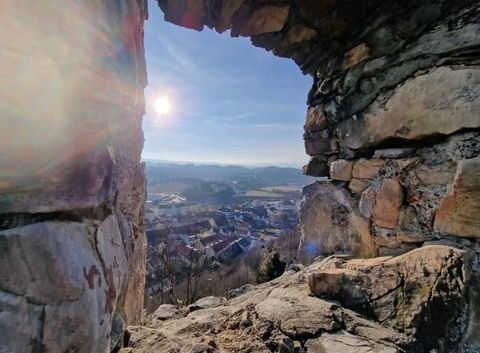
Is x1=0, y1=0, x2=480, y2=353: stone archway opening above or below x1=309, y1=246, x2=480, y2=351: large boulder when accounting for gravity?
above

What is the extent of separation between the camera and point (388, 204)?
2.23m

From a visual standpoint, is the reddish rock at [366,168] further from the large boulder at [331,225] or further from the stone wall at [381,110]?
the large boulder at [331,225]

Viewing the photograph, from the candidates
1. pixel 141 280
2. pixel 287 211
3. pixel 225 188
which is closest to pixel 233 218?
pixel 287 211

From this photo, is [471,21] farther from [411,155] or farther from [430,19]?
[411,155]

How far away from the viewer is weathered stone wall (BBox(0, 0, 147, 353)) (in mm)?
945

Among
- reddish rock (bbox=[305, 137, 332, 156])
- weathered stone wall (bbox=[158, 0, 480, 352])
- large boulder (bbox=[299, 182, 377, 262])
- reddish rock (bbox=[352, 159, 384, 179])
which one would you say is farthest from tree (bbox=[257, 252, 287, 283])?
reddish rock (bbox=[352, 159, 384, 179])

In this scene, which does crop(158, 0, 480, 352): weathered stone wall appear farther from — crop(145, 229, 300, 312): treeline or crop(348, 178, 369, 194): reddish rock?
crop(145, 229, 300, 312): treeline

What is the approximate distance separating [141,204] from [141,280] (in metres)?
0.67

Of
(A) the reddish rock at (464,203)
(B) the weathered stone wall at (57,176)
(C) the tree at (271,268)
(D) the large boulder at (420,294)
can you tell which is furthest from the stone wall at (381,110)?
(C) the tree at (271,268)

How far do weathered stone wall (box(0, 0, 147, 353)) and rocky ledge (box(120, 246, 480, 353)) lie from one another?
709 mm

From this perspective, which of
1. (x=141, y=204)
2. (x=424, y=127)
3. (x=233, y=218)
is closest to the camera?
(x=424, y=127)

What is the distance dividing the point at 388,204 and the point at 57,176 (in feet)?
6.81

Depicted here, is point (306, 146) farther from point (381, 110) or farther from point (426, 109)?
point (426, 109)

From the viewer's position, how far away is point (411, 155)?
2.11 meters
